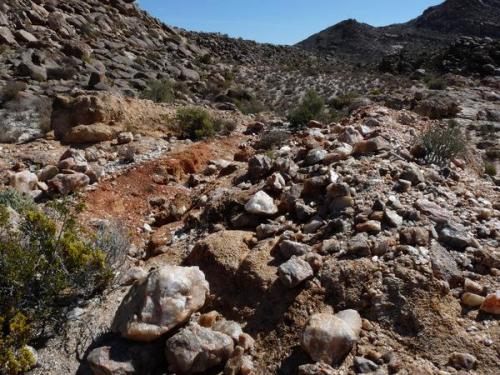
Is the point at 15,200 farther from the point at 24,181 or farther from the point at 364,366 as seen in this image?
the point at 364,366

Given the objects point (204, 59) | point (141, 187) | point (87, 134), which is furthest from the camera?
point (204, 59)

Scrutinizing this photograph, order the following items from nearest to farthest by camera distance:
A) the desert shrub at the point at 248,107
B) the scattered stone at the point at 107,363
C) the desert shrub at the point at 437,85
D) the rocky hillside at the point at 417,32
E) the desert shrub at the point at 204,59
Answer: the scattered stone at the point at 107,363, the desert shrub at the point at 248,107, the desert shrub at the point at 437,85, the desert shrub at the point at 204,59, the rocky hillside at the point at 417,32

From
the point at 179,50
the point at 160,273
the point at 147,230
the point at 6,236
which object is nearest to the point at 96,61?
the point at 179,50

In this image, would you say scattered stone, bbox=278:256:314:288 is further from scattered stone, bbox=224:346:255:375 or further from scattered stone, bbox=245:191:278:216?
scattered stone, bbox=245:191:278:216

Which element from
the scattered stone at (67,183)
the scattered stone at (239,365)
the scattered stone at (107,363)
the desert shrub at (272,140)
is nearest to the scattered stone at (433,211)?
the scattered stone at (239,365)

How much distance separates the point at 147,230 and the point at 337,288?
2871mm

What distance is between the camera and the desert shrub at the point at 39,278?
10.7 ft

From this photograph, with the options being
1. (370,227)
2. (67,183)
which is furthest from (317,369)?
(67,183)

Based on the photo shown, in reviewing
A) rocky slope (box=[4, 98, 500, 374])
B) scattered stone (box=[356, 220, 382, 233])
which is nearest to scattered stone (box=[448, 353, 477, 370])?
rocky slope (box=[4, 98, 500, 374])

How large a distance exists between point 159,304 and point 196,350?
422mm

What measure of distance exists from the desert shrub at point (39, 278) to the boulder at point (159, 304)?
0.62 m

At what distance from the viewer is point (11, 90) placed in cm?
1022

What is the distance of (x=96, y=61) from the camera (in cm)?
1602

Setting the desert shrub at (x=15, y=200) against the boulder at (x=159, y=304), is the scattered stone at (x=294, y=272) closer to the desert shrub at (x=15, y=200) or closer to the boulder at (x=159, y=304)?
the boulder at (x=159, y=304)
